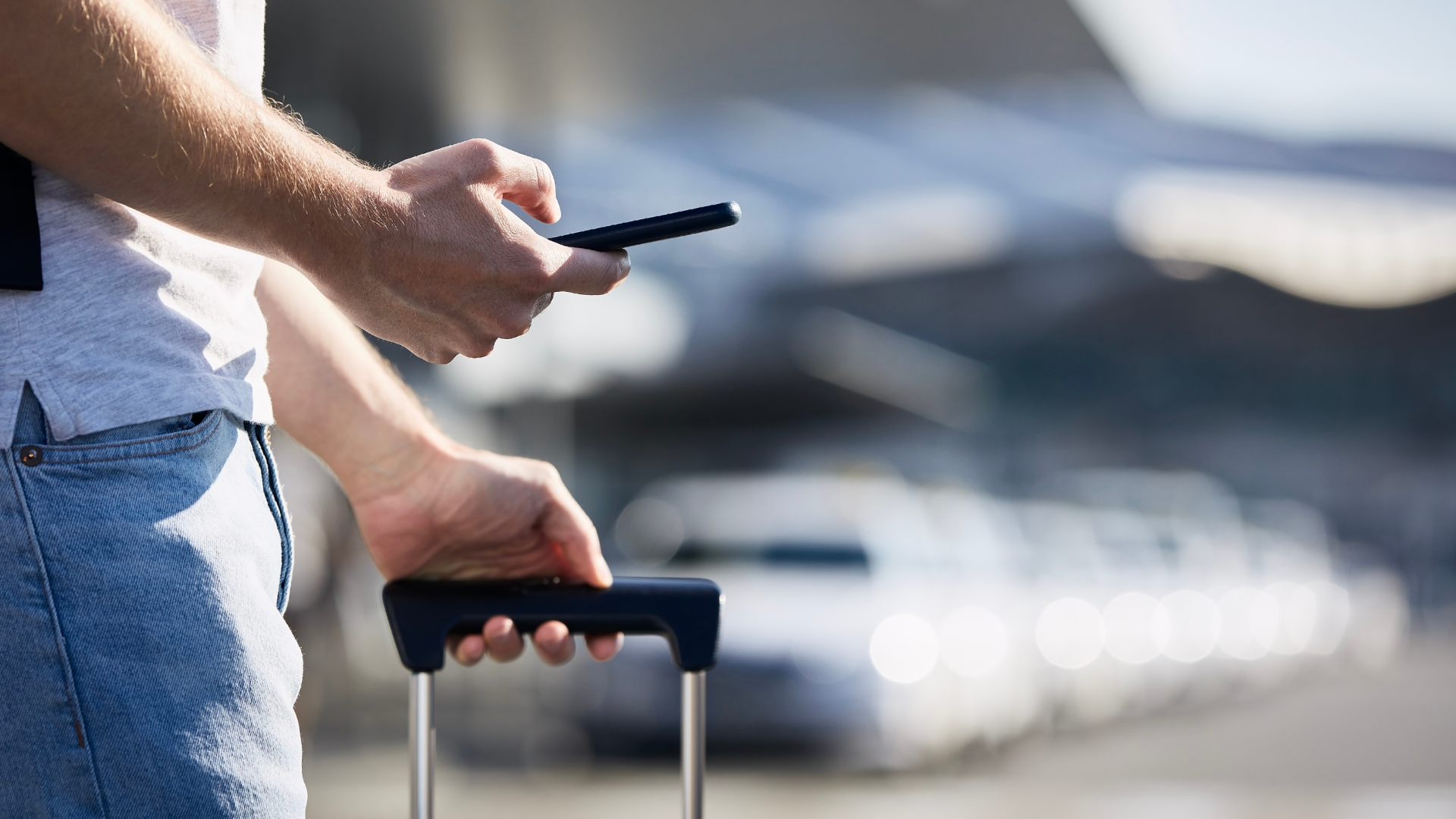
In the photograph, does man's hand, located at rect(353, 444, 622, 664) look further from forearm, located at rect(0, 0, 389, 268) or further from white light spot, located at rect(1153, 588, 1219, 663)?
white light spot, located at rect(1153, 588, 1219, 663)

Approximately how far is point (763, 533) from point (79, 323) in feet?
22.9

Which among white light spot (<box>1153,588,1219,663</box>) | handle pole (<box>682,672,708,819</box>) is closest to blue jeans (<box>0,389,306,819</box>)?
handle pole (<box>682,672,708,819</box>)

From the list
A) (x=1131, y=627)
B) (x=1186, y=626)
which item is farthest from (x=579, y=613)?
(x=1186, y=626)

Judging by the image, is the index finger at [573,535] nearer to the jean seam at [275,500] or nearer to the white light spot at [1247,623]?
the jean seam at [275,500]

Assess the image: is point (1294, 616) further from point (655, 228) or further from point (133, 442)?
point (133, 442)

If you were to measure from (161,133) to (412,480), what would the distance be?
69cm

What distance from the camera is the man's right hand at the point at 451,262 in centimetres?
117

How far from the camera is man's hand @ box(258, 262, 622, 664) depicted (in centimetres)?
154

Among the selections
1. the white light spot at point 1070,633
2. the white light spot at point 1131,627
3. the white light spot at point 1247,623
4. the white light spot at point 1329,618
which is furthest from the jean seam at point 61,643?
the white light spot at point 1329,618

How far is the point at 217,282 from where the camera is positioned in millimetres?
1188

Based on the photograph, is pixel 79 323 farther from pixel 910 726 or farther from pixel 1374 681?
pixel 1374 681

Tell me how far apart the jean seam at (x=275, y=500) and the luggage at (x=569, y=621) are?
32 cm

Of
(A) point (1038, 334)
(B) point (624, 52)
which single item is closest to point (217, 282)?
(B) point (624, 52)

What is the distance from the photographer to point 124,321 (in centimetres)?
108
